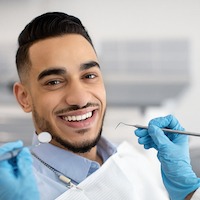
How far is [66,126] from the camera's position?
48.9 inches

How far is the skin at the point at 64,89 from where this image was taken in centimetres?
123

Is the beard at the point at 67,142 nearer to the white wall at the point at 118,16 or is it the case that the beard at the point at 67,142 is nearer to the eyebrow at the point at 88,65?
the eyebrow at the point at 88,65

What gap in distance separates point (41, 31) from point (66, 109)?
0.30 m

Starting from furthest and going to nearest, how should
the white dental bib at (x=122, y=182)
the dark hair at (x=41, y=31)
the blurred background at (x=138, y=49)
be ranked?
the blurred background at (x=138, y=49) → the dark hair at (x=41, y=31) → the white dental bib at (x=122, y=182)

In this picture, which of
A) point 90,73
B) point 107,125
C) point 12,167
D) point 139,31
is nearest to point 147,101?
point 107,125

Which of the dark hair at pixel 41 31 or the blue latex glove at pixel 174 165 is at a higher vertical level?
the dark hair at pixel 41 31

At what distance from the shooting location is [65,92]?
1.24m

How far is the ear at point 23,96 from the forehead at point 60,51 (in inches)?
4.8

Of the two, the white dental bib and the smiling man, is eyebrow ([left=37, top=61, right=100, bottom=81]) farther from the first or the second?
the white dental bib

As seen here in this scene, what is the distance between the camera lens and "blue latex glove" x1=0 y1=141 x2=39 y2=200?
2.96 ft

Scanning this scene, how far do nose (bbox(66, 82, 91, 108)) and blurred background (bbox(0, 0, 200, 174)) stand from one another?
165cm

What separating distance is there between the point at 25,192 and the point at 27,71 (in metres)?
0.50

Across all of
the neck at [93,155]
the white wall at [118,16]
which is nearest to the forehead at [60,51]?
the neck at [93,155]

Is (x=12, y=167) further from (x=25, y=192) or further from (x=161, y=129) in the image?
(x=161, y=129)
